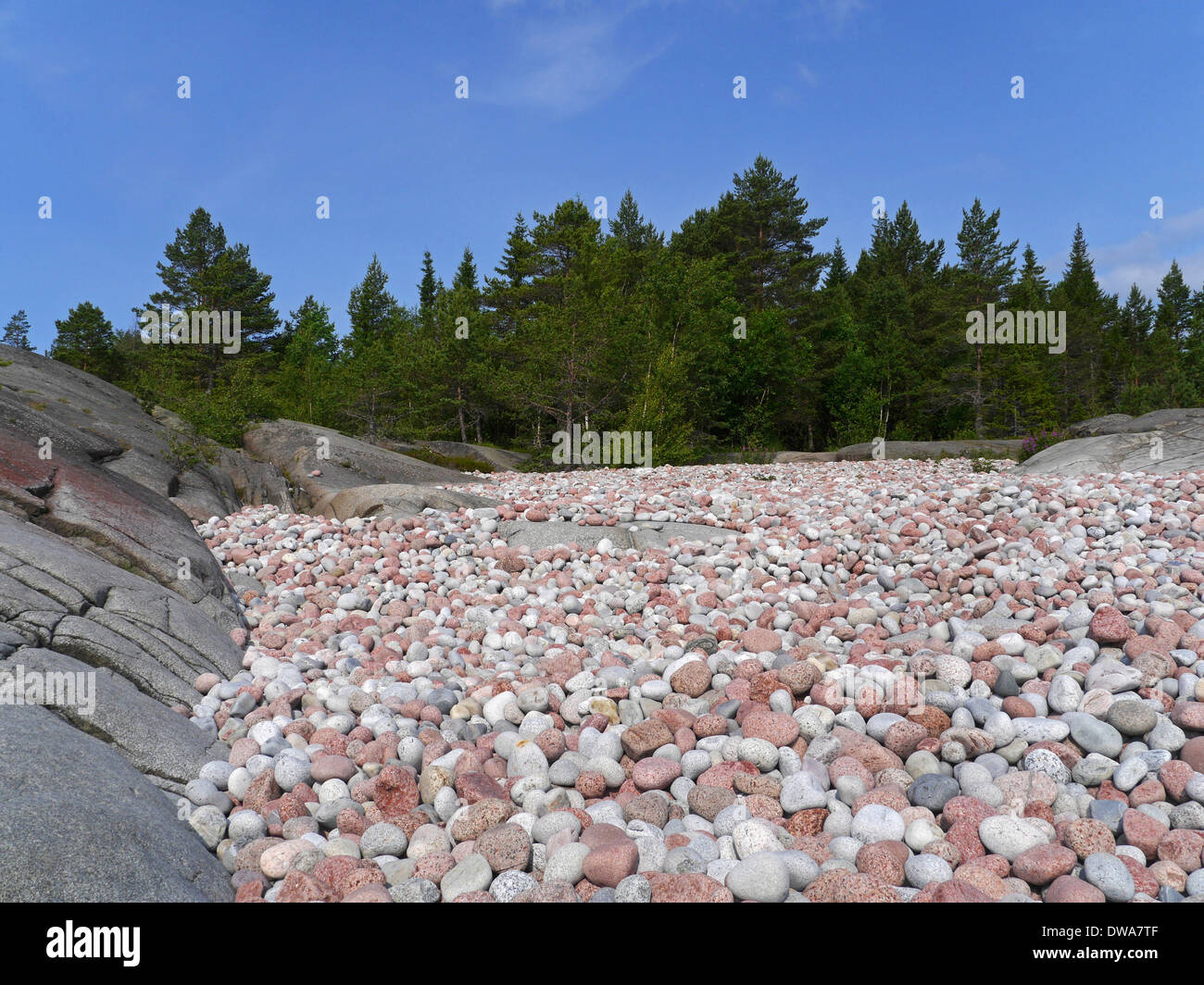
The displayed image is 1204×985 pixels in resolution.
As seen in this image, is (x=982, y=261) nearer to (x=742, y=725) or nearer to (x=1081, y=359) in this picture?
(x=1081, y=359)

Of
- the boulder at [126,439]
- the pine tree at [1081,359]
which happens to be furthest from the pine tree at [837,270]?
the boulder at [126,439]

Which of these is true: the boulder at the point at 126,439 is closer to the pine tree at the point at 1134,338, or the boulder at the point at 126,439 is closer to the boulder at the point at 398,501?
the boulder at the point at 398,501

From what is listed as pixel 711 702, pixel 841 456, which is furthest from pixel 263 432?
pixel 841 456

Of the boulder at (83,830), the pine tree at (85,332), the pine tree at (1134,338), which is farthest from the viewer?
the pine tree at (1134,338)

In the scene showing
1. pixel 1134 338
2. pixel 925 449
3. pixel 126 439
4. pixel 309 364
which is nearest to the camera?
pixel 126 439

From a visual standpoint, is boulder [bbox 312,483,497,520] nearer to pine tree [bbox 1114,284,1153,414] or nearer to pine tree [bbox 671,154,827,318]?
pine tree [bbox 671,154,827,318]

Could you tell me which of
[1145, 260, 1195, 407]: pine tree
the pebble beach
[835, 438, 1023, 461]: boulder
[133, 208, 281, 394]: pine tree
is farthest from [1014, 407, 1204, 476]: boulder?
[133, 208, 281, 394]: pine tree

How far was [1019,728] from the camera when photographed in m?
3.21

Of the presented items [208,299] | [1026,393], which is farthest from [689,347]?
[208,299]

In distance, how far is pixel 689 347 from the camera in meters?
27.8

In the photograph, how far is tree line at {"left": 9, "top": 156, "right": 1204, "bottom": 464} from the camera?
2458 centimetres

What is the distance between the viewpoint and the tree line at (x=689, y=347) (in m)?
24.6
